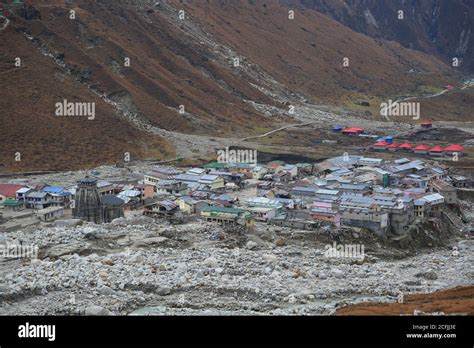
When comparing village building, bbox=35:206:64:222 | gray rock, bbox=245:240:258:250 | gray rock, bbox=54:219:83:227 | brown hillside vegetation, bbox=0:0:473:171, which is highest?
brown hillside vegetation, bbox=0:0:473:171

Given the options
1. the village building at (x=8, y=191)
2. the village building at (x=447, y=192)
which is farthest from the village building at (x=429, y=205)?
the village building at (x=8, y=191)

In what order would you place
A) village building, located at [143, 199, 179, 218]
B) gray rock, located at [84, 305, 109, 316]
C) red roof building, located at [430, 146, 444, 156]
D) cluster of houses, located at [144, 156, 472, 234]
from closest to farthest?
gray rock, located at [84, 305, 109, 316] → cluster of houses, located at [144, 156, 472, 234] → village building, located at [143, 199, 179, 218] → red roof building, located at [430, 146, 444, 156]

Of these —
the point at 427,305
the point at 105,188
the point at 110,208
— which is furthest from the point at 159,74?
the point at 427,305

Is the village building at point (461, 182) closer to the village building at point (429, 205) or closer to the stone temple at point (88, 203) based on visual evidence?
the village building at point (429, 205)

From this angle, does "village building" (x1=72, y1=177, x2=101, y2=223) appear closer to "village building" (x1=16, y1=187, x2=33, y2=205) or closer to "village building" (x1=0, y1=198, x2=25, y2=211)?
"village building" (x1=0, y1=198, x2=25, y2=211)

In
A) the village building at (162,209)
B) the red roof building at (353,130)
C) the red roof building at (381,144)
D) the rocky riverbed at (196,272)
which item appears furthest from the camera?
the red roof building at (353,130)

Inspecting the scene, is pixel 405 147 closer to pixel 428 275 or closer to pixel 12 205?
pixel 428 275

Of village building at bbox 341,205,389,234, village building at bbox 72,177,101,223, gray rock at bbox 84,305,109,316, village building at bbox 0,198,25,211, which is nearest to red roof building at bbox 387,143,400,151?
village building at bbox 341,205,389,234
